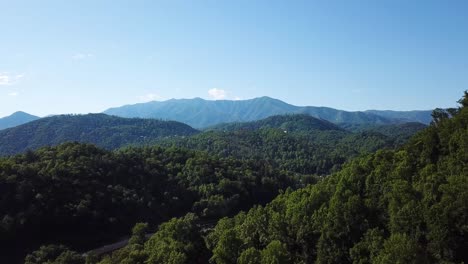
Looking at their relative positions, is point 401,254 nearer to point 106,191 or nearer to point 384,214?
point 384,214


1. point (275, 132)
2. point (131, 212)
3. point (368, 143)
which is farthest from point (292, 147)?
point (131, 212)

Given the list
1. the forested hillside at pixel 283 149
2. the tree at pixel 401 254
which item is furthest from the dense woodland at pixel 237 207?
the forested hillside at pixel 283 149

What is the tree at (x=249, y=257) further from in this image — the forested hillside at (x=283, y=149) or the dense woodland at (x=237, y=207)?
the forested hillside at (x=283, y=149)

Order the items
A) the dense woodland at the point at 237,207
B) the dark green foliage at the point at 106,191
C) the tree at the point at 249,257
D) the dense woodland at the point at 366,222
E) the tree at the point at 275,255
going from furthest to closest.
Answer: the dark green foliage at the point at 106,191 < the dense woodland at the point at 237,207 < the dense woodland at the point at 366,222 < the tree at the point at 249,257 < the tree at the point at 275,255

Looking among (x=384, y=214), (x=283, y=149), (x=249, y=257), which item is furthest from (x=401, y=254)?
(x=283, y=149)

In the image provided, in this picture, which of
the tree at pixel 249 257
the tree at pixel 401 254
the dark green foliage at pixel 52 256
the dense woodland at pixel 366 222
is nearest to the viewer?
the tree at pixel 401 254

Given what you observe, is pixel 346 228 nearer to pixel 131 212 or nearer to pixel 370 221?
pixel 370 221

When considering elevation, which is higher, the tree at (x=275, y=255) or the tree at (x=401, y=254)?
the tree at (x=401, y=254)

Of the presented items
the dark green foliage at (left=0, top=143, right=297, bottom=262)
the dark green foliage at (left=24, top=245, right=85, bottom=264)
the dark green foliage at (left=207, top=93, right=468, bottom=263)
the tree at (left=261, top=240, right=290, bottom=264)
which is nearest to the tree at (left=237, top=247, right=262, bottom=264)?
the tree at (left=261, top=240, right=290, bottom=264)
